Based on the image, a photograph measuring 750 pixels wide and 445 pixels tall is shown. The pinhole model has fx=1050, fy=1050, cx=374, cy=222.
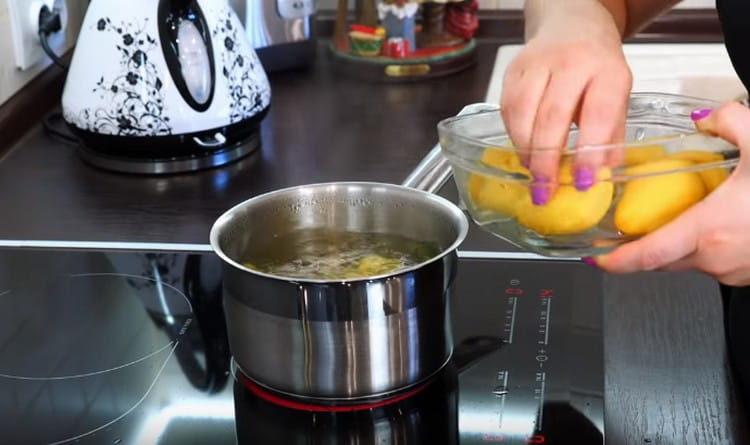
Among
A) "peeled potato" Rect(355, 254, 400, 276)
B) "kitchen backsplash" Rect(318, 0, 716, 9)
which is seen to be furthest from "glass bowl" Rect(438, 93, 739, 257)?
"kitchen backsplash" Rect(318, 0, 716, 9)

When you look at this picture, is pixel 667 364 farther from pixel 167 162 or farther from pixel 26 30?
pixel 26 30

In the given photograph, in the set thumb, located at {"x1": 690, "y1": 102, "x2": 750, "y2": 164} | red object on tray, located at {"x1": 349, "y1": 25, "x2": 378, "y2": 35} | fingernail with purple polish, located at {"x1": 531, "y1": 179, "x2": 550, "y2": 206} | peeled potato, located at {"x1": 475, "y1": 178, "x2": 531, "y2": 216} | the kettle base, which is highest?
thumb, located at {"x1": 690, "y1": 102, "x2": 750, "y2": 164}

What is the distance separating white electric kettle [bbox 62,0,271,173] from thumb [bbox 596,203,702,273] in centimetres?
57

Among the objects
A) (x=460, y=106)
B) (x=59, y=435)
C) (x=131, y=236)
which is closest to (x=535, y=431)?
(x=59, y=435)

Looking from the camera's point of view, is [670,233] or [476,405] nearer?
[670,233]

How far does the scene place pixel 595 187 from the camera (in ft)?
1.97

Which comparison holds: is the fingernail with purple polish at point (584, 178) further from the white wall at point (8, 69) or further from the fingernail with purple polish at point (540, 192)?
the white wall at point (8, 69)

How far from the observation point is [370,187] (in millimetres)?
785

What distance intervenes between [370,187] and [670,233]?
256mm

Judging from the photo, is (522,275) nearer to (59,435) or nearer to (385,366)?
(385,366)

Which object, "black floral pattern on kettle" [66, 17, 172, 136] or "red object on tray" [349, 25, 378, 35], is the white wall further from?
"red object on tray" [349, 25, 378, 35]

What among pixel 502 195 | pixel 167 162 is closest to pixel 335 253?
pixel 502 195

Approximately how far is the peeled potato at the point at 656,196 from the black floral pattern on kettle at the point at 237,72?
567 millimetres

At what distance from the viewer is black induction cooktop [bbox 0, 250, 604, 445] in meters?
0.69
